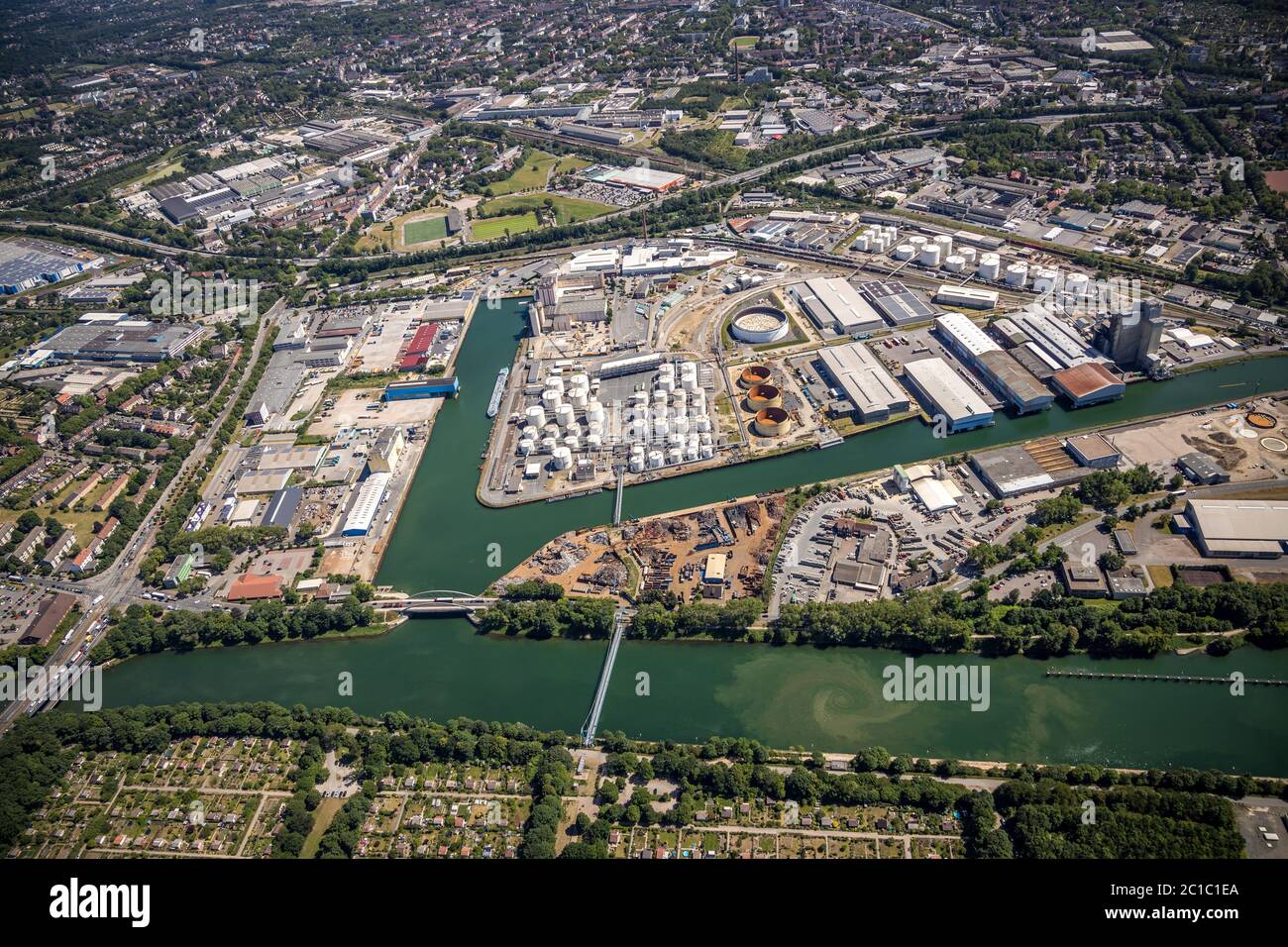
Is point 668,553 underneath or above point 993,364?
underneath

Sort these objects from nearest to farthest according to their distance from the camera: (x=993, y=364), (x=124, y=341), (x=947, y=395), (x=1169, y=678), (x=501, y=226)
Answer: (x=1169, y=678), (x=947, y=395), (x=993, y=364), (x=124, y=341), (x=501, y=226)

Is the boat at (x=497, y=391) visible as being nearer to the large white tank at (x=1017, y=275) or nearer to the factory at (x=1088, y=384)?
the factory at (x=1088, y=384)

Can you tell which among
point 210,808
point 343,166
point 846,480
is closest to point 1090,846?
point 846,480

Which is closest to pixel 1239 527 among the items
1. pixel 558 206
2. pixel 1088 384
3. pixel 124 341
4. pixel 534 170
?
pixel 1088 384

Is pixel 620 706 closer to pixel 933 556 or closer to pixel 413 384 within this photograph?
pixel 933 556

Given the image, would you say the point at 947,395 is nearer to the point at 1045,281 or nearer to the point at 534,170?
the point at 1045,281

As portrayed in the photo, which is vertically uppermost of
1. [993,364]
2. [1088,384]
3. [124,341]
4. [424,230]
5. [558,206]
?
[558,206]
